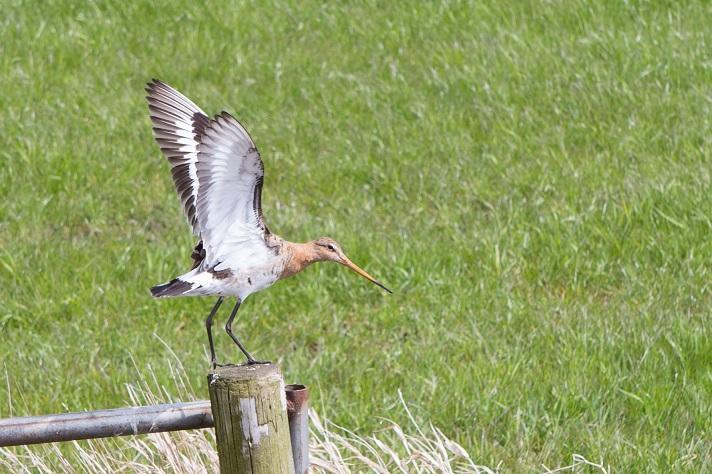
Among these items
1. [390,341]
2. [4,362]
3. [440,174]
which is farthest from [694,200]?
[4,362]

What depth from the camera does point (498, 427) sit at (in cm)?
559

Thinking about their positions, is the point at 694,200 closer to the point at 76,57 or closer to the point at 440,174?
the point at 440,174

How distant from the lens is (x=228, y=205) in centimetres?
381

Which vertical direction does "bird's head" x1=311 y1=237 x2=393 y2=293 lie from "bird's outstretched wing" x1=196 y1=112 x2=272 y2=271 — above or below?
below

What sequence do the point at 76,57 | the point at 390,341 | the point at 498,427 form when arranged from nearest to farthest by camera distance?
the point at 498,427
the point at 390,341
the point at 76,57

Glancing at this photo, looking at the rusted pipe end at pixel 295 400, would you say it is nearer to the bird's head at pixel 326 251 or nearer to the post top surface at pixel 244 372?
the post top surface at pixel 244 372

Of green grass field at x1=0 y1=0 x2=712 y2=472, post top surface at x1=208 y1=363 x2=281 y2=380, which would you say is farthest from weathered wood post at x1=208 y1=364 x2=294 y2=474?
green grass field at x1=0 y1=0 x2=712 y2=472

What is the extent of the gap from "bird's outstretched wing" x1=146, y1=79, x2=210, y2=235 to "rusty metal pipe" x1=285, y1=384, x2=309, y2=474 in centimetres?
66

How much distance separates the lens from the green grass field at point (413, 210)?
5.86 meters

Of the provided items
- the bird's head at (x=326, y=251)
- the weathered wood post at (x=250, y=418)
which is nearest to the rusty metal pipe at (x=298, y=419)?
the weathered wood post at (x=250, y=418)

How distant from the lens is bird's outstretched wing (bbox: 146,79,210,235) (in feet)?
12.5

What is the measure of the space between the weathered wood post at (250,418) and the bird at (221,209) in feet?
1.19

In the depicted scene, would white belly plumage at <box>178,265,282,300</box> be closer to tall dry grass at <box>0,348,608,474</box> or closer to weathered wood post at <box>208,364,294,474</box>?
weathered wood post at <box>208,364,294,474</box>

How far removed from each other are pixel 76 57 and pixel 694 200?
4.97 metres
